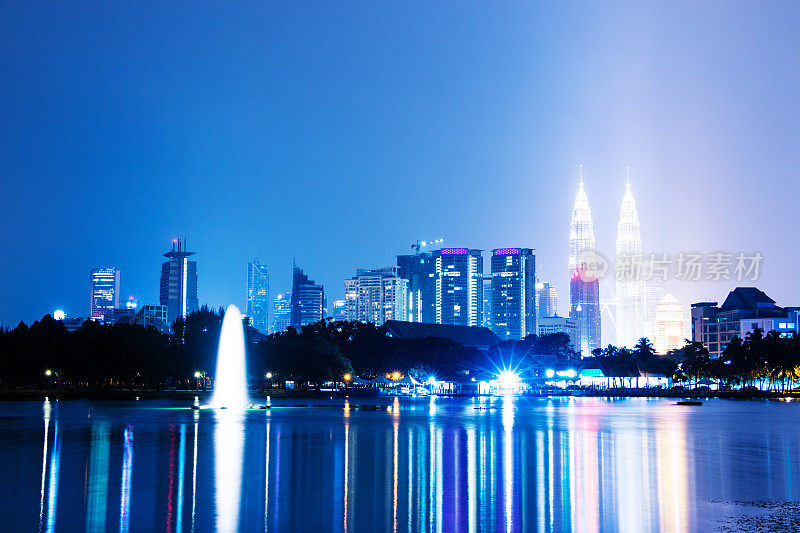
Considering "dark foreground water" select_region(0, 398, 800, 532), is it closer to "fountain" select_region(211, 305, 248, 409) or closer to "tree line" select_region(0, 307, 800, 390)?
"tree line" select_region(0, 307, 800, 390)

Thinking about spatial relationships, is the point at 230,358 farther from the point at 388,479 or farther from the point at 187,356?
the point at 388,479

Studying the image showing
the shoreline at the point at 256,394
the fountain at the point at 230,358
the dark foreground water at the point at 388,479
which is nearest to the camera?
the dark foreground water at the point at 388,479

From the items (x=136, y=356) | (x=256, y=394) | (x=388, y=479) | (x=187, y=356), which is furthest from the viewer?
(x=256, y=394)

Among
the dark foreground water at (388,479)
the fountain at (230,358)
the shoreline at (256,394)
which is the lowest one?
the dark foreground water at (388,479)

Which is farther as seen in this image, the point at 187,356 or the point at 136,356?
the point at 187,356

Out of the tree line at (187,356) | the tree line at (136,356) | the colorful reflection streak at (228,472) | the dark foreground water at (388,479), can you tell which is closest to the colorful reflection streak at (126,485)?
the dark foreground water at (388,479)

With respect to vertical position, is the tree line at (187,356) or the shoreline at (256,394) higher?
the tree line at (187,356)

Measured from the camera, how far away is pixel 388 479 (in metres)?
33.7

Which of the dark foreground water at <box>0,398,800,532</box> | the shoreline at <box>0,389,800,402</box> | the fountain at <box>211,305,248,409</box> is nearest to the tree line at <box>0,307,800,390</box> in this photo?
the fountain at <box>211,305,248,409</box>

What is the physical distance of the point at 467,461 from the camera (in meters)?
39.8

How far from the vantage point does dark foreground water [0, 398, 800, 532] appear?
2520 centimetres

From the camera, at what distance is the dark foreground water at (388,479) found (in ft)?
82.7

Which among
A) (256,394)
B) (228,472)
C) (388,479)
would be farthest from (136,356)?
(388,479)

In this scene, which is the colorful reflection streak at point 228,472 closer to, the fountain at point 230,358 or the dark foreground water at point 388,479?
the dark foreground water at point 388,479
